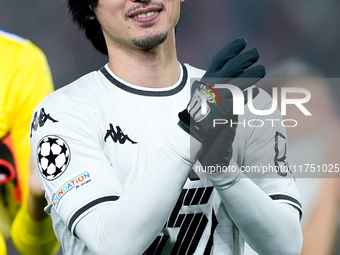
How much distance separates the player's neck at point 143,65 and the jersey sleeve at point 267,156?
9.4 inches

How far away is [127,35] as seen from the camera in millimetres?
1537

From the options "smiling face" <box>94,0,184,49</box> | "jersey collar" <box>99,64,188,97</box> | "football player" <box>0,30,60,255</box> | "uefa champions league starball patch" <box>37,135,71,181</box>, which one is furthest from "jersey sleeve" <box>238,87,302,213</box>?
"football player" <box>0,30,60,255</box>

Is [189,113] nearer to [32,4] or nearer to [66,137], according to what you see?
[66,137]

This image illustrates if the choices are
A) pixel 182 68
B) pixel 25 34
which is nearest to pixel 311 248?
pixel 182 68

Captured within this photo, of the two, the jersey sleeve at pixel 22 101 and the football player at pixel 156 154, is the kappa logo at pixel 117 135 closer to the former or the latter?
the football player at pixel 156 154

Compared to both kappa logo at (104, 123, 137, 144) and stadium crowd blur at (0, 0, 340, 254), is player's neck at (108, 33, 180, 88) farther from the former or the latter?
stadium crowd blur at (0, 0, 340, 254)

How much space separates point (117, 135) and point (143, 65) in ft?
0.69

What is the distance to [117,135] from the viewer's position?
1.50 meters

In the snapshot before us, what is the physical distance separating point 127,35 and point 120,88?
0.45ft

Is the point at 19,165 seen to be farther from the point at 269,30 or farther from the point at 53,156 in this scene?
the point at 269,30

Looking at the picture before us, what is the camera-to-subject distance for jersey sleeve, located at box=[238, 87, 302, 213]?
151cm

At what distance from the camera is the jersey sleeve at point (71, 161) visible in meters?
1.34

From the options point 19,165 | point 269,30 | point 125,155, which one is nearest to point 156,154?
point 125,155

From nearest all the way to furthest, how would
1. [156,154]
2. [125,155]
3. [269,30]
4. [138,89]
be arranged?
[156,154], [125,155], [138,89], [269,30]
